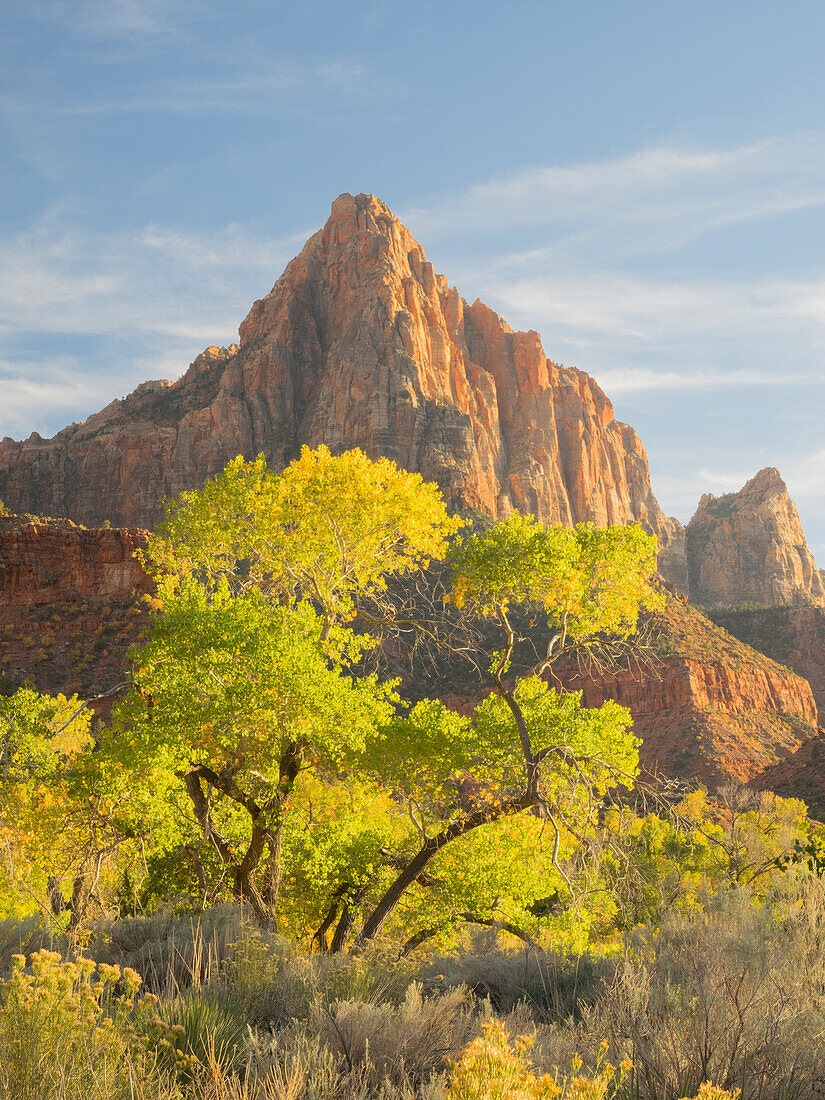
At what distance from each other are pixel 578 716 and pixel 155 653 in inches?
250

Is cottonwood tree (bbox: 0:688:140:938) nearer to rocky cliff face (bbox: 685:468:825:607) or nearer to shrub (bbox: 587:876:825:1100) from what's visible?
shrub (bbox: 587:876:825:1100)

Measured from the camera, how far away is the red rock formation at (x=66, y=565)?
5953 centimetres

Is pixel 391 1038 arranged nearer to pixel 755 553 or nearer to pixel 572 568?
pixel 572 568

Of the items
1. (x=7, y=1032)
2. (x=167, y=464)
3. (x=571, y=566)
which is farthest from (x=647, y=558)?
(x=167, y=464)

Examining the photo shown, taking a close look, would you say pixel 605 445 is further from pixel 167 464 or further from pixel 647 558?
pixel 647 558

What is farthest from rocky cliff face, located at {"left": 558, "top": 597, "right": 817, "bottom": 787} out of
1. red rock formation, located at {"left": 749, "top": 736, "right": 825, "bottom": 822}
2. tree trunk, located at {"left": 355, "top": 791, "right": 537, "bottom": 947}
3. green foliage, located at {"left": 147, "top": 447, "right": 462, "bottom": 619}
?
tree trunk, located at {"left": 355, "top": 791, "right": 537, "bottom": 947}

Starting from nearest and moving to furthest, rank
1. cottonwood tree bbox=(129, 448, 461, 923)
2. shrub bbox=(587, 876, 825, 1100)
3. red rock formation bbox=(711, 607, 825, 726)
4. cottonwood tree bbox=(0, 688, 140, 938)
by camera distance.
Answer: shrub bbox=(587, 876, 825, 1100)
cottonwood tree bbox=(129, 448, 461, 923)
cottonwood tree bbox=(0, 688, 140, 938)
red rock formation bbox=(711, 607, 825, 726)

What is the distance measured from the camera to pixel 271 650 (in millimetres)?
10227

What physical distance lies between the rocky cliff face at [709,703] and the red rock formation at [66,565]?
3824 cm

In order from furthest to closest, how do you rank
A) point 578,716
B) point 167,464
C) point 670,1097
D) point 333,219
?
point 333,219, point 167,464, point 578,716, point 670,1097

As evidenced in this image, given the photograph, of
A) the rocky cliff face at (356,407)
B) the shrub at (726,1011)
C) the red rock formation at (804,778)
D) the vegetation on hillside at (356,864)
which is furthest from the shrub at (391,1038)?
the rocky cliff face at (356,407)

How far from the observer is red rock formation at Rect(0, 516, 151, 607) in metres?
59.5

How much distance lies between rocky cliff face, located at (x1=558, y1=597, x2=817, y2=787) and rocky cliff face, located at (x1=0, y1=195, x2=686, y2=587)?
35880 mm

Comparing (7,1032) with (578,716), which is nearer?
(7,1032)
